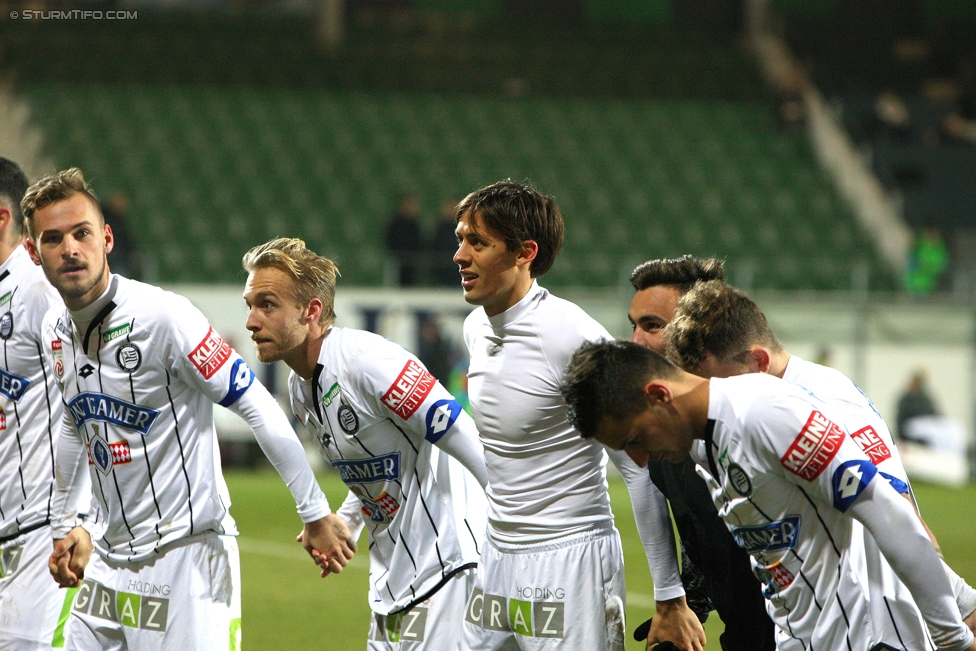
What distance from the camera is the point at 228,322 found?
15547mm

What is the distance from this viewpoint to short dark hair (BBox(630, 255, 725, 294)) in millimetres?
3912

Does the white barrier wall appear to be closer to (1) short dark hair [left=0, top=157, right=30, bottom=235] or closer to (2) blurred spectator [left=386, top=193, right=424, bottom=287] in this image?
(2) blurred spectator [left=386, top=193, right=424, bottom=287]

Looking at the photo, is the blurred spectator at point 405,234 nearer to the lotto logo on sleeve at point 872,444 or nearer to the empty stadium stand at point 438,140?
the empty stadium stand at point 438,140

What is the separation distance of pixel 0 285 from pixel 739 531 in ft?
10.0

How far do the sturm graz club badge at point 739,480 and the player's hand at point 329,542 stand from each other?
1452 mm

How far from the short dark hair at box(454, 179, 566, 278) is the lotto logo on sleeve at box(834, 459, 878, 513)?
4.43 feet

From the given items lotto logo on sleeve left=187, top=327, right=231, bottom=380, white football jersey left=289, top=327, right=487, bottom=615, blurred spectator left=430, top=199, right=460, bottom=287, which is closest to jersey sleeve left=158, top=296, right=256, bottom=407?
lotto logo on sleeve left=187, top=327, right=231, bottom=380

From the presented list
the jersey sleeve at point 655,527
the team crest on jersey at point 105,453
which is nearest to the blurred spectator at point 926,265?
the jersey sleeve at point 655,527

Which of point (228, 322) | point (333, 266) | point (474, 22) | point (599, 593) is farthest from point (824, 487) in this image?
point (474, 22)

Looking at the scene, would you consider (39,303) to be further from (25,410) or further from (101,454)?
(101,454)

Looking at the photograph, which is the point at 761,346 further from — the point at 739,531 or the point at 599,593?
the point at 599,593

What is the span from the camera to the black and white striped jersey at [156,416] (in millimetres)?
4023

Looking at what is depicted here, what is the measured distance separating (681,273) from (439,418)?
924mm

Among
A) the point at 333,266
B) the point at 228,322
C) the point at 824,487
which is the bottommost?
the point at 824,487
